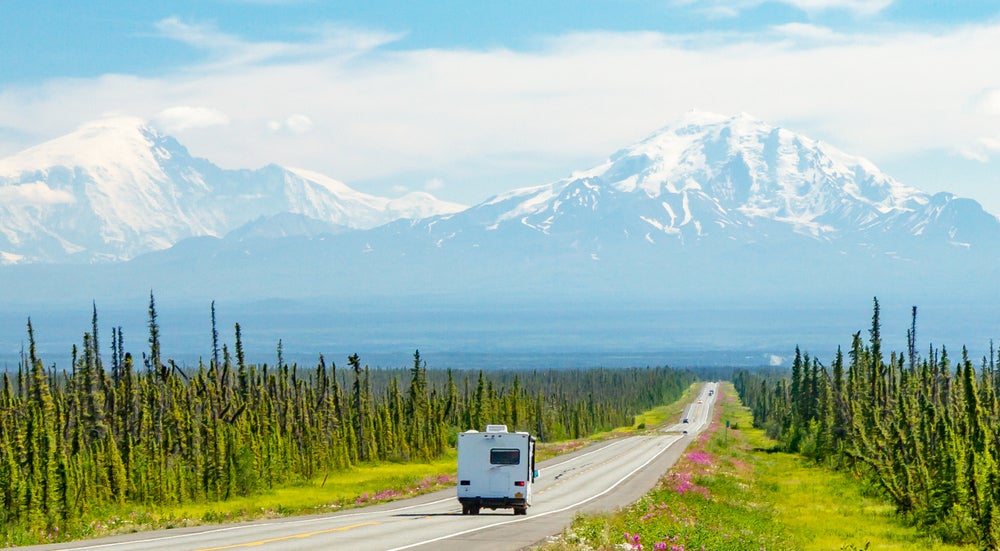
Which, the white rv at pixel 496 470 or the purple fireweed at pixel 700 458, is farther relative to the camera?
the purple fireweed at pixel 700 458

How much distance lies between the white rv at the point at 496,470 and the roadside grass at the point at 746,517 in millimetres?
5113

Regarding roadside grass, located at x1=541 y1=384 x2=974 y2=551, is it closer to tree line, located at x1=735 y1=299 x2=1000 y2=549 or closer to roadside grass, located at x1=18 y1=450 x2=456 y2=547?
tree line, located at x1=735 y1=299 x2=1000 y2=549

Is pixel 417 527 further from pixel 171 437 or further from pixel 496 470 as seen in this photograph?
pixel 171 437

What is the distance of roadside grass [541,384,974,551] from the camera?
38.2 metres

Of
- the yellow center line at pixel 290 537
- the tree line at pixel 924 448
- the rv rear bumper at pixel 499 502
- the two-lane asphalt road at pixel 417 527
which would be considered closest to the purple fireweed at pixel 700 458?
the tree line at pixel 924 448

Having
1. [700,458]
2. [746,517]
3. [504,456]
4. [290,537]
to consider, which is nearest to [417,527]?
[290,537]

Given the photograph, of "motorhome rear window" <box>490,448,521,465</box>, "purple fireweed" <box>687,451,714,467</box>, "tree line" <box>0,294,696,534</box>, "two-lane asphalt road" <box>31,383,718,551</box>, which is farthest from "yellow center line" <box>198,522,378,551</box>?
"purple fireweed" <box>687,451,714,467</box>

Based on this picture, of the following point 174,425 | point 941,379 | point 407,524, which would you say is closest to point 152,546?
point 407,524

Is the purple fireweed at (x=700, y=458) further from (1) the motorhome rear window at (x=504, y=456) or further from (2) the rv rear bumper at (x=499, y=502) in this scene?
(1) the motorhome rear window at (x=504, y=456)

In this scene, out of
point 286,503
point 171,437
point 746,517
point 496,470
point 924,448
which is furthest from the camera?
point 171,437

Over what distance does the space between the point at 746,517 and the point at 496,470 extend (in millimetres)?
11907

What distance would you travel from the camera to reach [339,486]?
311 feet

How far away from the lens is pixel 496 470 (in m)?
52.8

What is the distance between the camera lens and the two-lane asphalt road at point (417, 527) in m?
36.3
